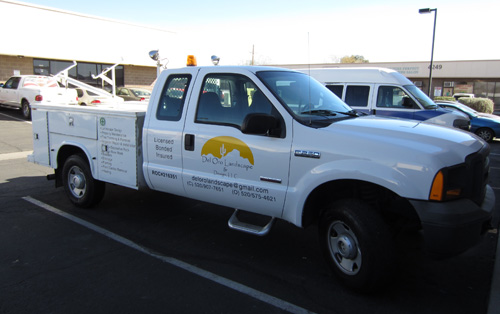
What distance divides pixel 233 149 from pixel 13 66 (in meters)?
24.3

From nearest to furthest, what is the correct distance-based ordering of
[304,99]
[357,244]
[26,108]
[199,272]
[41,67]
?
1. [357,244]
2. [199,272]
3. [304,99]
4. [26,108]
5. [41,67]

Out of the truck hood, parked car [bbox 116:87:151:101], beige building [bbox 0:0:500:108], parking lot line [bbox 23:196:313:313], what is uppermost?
beige building [bbox 0:0:500:108]

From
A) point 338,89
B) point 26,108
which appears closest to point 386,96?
point 338,89

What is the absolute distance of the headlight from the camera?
3004mm

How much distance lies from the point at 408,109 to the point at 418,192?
23.1ft

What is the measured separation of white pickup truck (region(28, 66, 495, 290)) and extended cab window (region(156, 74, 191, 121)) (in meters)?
0.01

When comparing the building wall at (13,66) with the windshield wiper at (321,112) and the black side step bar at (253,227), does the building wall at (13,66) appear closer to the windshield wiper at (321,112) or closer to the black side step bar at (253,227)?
the black side step bar at (253,227)

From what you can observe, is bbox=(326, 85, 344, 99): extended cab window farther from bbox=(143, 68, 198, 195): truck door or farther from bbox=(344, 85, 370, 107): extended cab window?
bbox=(143, 68, 198, 195): truck door

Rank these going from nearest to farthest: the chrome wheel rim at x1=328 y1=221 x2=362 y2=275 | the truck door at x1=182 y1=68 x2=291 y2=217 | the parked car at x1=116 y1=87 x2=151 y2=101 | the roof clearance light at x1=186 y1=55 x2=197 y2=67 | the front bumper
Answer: the front bumper < the chrome wheel rim at x1=328 y1=221 x2=362 y2=275 < the truck door at x1=182 y1=68 x2=291 y2=217 < the roof clearance light at x1=186 y1=55 x2=197 y2=67 < the parked car at x1=116 y1=87 x2=151 y2=101

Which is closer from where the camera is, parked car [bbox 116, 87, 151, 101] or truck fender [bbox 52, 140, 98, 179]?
truck fender [bbox 52, 140, 98, 179]

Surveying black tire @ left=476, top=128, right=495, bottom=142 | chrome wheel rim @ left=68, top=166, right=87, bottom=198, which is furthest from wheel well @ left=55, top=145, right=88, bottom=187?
black tire @ left=476, top=128, right=495, bottom=142

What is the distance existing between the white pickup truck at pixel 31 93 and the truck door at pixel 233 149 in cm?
1312

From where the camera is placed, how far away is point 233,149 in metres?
4.06

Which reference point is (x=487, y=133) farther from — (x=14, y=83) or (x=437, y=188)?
(x=14, y=83)
